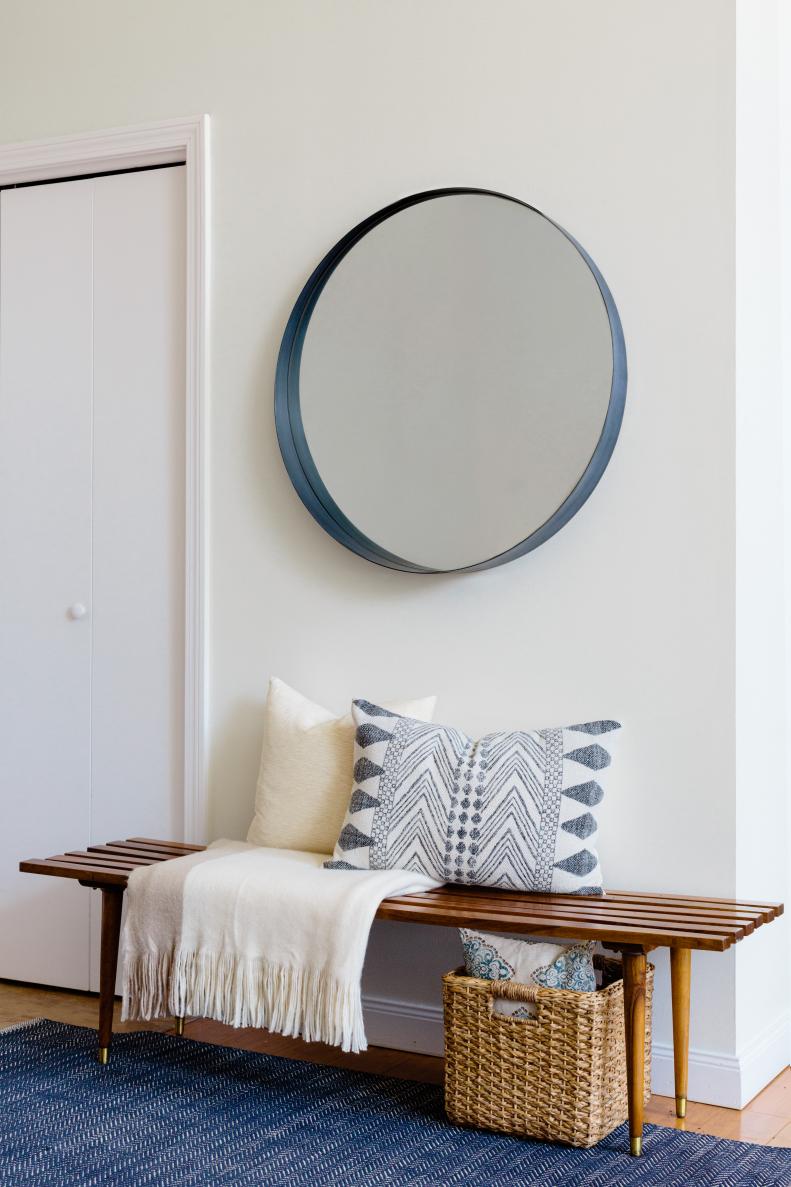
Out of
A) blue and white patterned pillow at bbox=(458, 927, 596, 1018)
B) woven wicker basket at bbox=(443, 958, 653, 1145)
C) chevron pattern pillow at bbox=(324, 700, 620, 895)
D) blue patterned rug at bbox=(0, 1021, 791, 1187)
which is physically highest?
chevron pattern pillow at bbox=(324, 700, 620, 895)

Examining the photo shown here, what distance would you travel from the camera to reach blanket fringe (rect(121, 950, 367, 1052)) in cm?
219

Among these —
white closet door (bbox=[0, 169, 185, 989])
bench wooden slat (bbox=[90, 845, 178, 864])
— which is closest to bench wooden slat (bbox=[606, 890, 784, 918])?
bench wooden slat (bbox=[90, 845, 178, 864])

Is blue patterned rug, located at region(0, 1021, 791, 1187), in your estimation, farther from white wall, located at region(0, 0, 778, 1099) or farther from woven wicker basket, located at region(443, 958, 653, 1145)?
white wall, located at region(0, 0, 778, 1099)

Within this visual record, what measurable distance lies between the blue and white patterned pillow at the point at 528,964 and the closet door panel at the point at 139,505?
3.33 ft

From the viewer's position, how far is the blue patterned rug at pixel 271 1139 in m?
2.00

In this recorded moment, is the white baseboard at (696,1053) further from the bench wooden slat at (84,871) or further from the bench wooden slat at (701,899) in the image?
the bench wooden slat at (84,871)

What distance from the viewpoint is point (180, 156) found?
3061 mm

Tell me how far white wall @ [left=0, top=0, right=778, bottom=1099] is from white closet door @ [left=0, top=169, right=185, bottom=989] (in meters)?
0.15

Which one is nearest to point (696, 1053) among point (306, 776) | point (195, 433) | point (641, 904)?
point (641, 904)

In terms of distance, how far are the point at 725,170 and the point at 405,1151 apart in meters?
1.91

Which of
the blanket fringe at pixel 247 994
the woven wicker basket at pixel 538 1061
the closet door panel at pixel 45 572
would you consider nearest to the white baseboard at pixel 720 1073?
the woven wicker basket at pixel 538 1061

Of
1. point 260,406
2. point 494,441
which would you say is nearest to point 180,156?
point 260,406

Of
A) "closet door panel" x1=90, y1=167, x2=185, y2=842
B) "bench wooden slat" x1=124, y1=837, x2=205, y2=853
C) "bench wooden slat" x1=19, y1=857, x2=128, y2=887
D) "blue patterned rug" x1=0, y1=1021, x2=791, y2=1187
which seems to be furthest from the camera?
"closet door panel" x1=90, y1=167, x2=185, y2=842

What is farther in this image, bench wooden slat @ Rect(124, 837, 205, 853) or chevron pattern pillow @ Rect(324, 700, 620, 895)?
bench wooden slat @ Rect(124, 837, 205, 853)
